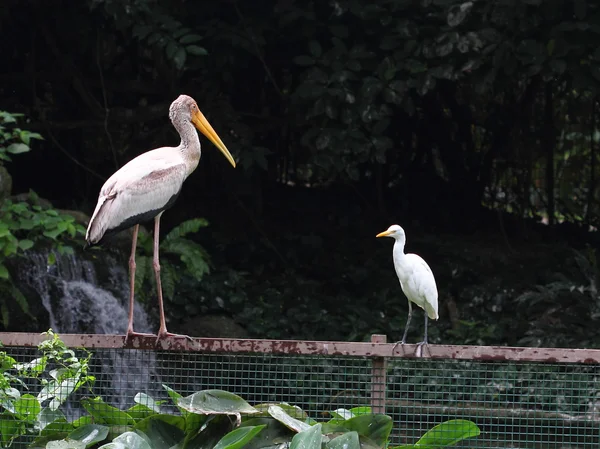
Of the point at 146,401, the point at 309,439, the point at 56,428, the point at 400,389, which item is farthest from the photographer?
the point at 400,389

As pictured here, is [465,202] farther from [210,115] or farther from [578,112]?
[210,115]

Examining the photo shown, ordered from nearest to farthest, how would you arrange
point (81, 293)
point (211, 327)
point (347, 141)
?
point (81, 293) → point (347, 141) → point (211, 327)

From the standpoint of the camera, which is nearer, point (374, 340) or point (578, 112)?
point (374, 340)

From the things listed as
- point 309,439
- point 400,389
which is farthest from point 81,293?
point 309,439

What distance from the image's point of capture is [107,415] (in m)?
4.76

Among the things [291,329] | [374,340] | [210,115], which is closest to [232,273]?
[291,329]

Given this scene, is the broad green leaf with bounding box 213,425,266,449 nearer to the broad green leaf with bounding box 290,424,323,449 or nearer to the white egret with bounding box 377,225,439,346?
the broad green leaf with bounding box 290,424,323,449

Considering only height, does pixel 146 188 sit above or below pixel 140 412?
above

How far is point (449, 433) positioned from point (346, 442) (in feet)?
1.63

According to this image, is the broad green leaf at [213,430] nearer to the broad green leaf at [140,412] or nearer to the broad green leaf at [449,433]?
the broad green leaf at [140,412]

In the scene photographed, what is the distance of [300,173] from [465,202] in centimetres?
207

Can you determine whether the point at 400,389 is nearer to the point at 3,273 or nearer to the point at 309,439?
the point at 309,439

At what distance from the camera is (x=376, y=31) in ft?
30.3

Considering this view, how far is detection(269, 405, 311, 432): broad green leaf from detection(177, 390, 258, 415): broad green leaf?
0.09 metres
